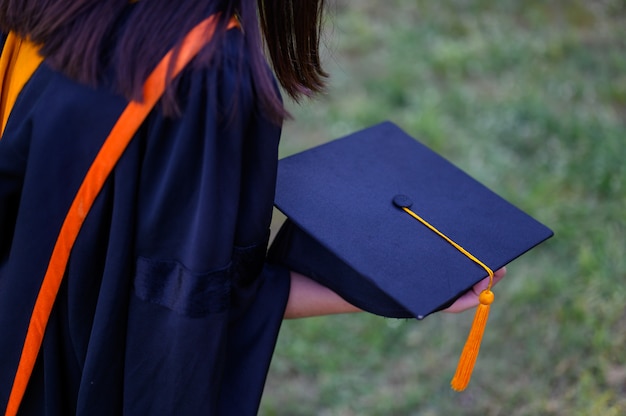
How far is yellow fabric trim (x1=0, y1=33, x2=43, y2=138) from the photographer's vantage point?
115 cm

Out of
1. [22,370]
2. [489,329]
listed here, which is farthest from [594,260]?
[22,370]

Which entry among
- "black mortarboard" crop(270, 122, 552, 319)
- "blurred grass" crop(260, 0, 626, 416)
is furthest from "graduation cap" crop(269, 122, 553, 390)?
"blurred grass" crop(260, 0, 626, 416)

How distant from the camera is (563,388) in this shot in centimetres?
251

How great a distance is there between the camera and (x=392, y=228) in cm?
137

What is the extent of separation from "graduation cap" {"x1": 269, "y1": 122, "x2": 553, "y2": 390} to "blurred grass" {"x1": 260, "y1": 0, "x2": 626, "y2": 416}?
0.88 ft

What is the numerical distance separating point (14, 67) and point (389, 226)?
72 centimetres

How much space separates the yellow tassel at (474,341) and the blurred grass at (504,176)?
623 millimetres

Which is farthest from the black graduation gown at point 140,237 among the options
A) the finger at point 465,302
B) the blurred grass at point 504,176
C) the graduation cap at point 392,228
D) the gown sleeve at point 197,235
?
the blurred grass at point 504,176

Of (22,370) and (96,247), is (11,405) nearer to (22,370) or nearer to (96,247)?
(22,370)

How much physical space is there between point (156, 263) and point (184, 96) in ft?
0.94

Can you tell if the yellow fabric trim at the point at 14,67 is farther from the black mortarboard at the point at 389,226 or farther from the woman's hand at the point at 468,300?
the woman's hand at the point at 468,300

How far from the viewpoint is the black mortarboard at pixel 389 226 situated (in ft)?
4.22

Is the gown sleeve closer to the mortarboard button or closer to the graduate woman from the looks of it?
the graduate woman

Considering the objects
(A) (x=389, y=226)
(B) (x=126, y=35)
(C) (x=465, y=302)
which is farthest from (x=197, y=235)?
(C) (x=465, y=302)
